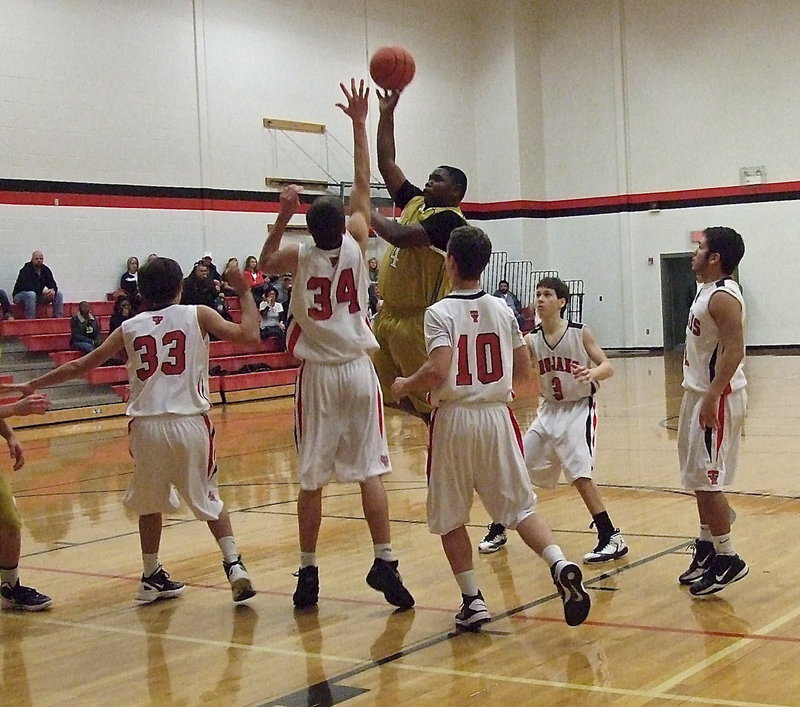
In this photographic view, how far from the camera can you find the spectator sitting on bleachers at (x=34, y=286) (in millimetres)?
17094

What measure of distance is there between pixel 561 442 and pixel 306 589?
1.81 m

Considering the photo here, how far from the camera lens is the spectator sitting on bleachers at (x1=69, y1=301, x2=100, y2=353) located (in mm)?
16641

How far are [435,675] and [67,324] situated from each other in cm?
1429

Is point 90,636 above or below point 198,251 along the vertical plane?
below

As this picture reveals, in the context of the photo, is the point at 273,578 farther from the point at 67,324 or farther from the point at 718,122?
the point at 718,122

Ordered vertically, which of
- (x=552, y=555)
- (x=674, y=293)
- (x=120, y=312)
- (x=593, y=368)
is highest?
(x=674, y=293)

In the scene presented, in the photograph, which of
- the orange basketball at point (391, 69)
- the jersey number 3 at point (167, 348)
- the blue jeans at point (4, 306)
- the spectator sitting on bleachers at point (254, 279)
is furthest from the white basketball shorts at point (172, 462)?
the spectator sitting on bleachers at point (254, 279)

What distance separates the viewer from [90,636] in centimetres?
500

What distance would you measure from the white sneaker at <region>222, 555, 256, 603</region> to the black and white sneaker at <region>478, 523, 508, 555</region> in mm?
1488

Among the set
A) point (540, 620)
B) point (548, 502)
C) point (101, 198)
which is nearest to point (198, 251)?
point (101, 198)

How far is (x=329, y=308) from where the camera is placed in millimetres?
5203

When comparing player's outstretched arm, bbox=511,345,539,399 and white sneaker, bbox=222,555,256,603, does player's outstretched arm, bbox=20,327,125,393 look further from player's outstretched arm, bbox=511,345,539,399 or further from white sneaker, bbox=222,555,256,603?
player's outstretched arm, bbox=511,345,539,399

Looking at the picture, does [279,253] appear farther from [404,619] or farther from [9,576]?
[9,576]

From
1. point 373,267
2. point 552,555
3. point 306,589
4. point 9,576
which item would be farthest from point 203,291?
point 552,555
